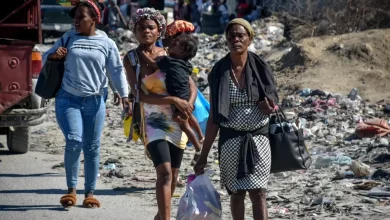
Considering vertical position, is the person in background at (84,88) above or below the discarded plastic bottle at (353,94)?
above

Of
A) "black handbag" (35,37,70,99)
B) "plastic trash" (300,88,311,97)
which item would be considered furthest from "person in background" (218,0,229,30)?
"black handbag" (35,37,70,99)

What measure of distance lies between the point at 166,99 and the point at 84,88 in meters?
1.28

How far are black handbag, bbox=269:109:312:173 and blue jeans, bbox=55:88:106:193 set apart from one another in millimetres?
2181

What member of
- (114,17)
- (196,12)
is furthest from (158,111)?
(196,12)

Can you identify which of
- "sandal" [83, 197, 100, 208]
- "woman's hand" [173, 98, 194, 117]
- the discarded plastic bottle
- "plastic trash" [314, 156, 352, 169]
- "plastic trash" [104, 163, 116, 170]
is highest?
"woman's hand" [173, 98, 194, 117]

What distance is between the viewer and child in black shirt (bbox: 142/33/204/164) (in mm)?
6531

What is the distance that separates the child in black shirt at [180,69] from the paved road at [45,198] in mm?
1319

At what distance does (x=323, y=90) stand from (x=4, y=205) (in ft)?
25.1

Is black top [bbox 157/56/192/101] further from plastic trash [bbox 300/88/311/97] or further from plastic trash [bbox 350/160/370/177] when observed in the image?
plastic trash [bbox 300/88/311/97]

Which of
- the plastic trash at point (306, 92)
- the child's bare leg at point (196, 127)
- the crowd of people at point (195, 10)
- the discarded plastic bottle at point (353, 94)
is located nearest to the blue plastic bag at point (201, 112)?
the child's bare leg at point (196, 127)

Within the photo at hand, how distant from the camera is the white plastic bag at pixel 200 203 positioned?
6.00 meters

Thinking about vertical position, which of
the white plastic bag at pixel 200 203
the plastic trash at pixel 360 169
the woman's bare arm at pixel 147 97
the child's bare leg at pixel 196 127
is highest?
the woman's bare arm at pixel 147 97

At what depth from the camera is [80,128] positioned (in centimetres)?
754

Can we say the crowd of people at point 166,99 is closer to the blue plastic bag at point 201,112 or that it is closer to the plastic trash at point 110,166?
the blue plastic bag at point 201,112
